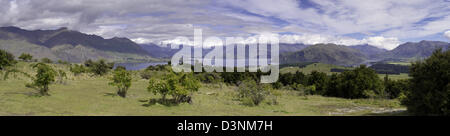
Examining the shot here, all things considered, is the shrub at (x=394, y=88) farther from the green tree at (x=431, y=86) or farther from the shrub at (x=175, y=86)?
the shrub at (x=175, y=86)

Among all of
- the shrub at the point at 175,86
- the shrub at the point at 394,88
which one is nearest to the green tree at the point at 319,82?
the shrub at the point at 394,88

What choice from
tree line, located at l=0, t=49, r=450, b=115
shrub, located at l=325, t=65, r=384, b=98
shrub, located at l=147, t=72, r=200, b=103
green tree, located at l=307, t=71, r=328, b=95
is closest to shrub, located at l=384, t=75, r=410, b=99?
tree line, located at l=0, t=49, r=450, b=115

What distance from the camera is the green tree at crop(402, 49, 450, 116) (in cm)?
1380

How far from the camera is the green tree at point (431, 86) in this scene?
45.3 ft

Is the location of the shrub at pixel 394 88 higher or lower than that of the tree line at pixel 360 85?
lower

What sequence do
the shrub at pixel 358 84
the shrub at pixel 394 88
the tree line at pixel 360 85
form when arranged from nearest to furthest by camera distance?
the tree line at pixel 360 85, the shrub at pixel 358 84, the shrub at pixel 394 88

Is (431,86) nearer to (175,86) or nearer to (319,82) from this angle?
(175,86)

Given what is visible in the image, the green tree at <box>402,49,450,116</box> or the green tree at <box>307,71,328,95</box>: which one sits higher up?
the green tree at <box>402,49,450,116</box>

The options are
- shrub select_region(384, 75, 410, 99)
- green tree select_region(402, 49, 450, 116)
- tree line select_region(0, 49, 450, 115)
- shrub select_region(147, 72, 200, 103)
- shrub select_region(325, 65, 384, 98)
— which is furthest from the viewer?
shrub select_region(384, 75, 410, 99)

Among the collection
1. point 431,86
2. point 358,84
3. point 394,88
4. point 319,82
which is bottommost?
point 394,88

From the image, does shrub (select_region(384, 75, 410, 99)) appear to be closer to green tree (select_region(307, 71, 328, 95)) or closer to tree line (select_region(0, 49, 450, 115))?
tree line (select_region(0, 49, 450, 115))

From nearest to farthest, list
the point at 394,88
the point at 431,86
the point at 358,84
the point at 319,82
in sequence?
the point at 431,86
the point at 358,84
the point at 394,88
the point at 319,82

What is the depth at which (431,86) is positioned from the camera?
47.6 ft

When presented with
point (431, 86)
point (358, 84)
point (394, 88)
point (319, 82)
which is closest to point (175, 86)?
point (431, 86)
